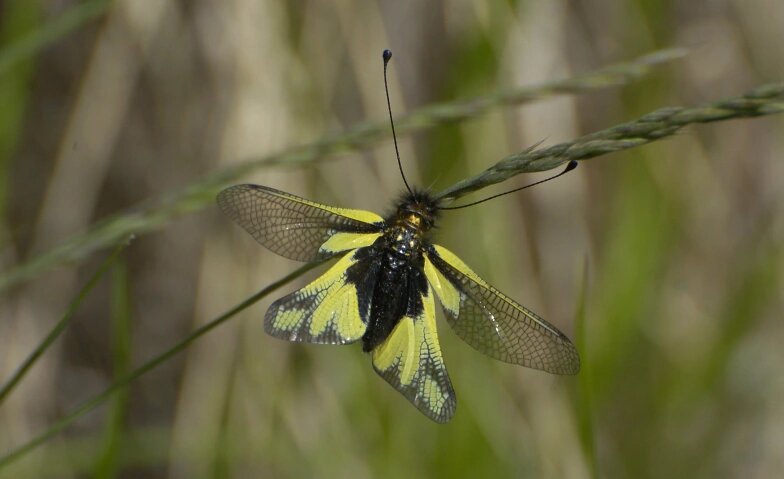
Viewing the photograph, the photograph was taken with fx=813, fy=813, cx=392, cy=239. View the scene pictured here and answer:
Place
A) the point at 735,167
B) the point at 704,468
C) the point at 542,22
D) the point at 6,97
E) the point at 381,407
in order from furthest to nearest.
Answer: the point at 735,167
the point at 704,468
the point at 542,22
the point at 381,407
the point at 6,97

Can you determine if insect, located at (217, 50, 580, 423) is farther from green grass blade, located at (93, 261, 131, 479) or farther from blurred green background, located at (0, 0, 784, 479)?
blurred green background, located at (0, 0, 784, 479)

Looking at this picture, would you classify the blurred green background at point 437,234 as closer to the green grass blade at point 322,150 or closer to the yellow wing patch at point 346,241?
the green grass blade at point 322,150

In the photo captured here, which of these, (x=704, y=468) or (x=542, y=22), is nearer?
(x=542, y=22)

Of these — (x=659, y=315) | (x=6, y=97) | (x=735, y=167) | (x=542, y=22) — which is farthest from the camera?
(x=735, y=167)

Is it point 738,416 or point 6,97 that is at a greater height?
point 6,97

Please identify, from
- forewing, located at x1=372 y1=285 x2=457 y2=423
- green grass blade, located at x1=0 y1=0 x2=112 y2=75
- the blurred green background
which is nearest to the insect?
forewing, located at x1=372 y1=285 x2=457 y2=423

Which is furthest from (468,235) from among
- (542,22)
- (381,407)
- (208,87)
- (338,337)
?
(338,337)

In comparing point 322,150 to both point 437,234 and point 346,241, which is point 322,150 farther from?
point 437,234

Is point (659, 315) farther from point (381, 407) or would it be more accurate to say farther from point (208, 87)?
point (208, 87)

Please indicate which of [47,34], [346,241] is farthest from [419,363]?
[47,34]
